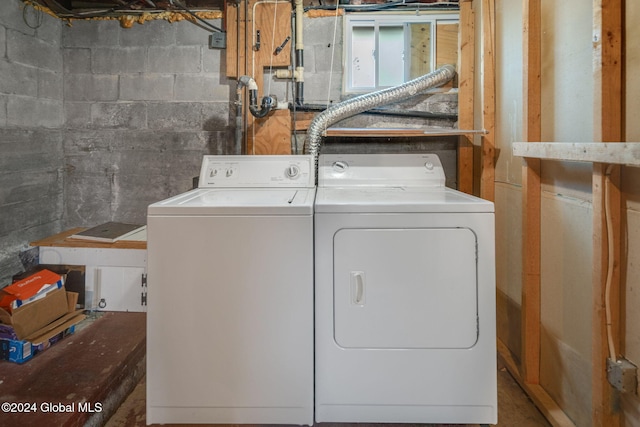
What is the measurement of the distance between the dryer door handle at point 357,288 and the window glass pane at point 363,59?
1614 mm

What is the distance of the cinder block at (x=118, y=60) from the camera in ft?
9.02

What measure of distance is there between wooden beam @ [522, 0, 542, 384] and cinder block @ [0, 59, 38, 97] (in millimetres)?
2840

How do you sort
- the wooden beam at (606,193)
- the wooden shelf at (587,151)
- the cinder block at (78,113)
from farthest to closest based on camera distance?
the cinder block at (78,113) → the wooden beam at (606,193) → the wooden shelf at (587,151)

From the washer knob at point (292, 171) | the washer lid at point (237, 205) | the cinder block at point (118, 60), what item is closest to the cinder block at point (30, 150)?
the cinder block at point (118, 60)

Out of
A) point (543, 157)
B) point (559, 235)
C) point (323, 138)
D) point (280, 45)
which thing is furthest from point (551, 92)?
point (280, 45)

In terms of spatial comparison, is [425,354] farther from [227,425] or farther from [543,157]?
[543,157]

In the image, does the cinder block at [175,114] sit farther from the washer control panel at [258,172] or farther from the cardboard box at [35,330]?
the cardboard box at [35,330]

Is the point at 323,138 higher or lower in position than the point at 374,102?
lower

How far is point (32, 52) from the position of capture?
8.34 ft

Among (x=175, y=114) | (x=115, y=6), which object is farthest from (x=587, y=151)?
(x=115, y=6)

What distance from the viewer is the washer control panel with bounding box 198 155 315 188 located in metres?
2.23

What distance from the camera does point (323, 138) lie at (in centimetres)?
273

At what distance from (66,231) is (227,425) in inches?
77.9

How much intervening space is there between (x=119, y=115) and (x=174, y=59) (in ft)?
1.81
